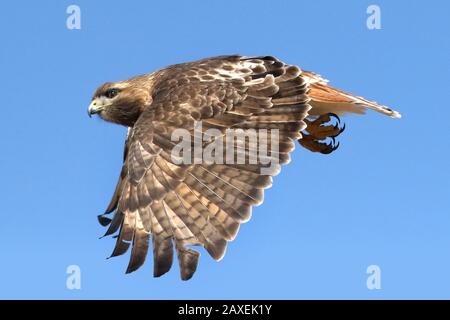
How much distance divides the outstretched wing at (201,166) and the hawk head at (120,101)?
0.79m

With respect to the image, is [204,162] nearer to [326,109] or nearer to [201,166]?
[201,166]

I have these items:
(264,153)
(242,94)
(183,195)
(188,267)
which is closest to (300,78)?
(242,94)

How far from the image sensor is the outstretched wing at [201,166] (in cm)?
843

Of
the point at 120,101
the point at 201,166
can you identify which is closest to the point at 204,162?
the point at 201,166

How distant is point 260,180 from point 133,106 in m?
2.76

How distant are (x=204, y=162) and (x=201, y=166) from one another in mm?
54

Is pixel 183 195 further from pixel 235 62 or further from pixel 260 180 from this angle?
pixel 235 62

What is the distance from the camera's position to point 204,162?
8.84 metres

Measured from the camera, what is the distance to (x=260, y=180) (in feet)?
28.0

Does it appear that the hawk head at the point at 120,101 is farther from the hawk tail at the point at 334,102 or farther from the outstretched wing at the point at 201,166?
the hawk tail at the point at 334,102

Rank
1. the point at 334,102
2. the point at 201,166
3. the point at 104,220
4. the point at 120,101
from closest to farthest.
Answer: the point at 201,166
the point at 104,220
the point at 334,102
the point at 120,101

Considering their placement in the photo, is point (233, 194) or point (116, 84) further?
point (116, 84)

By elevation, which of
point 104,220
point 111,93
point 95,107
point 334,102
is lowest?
point 104,220

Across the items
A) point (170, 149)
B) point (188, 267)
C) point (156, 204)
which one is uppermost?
point (170, 149)
